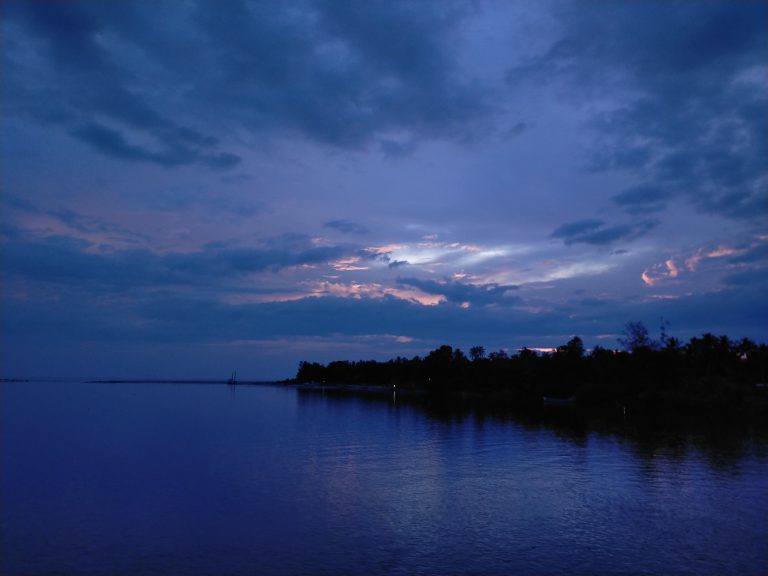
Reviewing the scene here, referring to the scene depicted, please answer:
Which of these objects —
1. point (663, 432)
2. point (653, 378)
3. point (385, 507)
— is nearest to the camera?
point (385, 507)

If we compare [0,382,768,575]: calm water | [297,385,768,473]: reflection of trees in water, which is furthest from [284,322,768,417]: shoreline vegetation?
[0,382,768,575]: calm water

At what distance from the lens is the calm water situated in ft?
67.6

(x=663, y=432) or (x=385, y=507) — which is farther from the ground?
(x=663, y=432)

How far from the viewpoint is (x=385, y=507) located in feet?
92.4

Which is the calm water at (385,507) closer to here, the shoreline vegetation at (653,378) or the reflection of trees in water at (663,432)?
the reflection of trees in water at (663,432)

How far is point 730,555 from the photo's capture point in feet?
69.7

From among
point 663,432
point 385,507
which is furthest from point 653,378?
point 385,507

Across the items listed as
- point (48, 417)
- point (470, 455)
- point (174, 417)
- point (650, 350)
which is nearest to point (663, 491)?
point (470, 455)

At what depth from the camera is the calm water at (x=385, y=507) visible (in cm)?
2061

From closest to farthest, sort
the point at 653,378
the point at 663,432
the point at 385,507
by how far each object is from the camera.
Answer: the point at 385,507 < the point at 663,432 < the point at 653,378

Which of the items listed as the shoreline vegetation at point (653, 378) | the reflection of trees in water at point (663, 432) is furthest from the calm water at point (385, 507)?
the shoreline vegetation at point (653, 378)

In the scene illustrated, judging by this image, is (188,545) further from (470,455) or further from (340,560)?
(470,455)

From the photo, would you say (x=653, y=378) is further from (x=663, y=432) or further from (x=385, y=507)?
(x=385, y=507)

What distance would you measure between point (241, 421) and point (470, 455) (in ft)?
148
